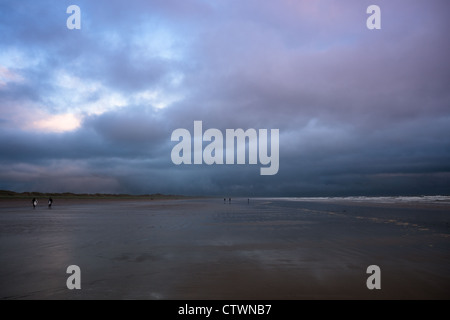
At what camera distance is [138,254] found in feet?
41.5

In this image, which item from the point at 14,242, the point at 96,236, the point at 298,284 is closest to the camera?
the point at 298,284

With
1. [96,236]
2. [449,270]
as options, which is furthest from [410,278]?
[96,236]

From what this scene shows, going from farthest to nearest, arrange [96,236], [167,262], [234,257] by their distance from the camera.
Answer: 1. [96,236]
2. [234,257]
3. [167,262]

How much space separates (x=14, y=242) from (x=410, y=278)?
19215 millimetres

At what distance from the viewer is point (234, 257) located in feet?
40.2

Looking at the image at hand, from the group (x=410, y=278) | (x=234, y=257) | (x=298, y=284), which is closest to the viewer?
(x=298, y=284)

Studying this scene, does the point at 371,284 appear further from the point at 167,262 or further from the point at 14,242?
the point at 14,242
